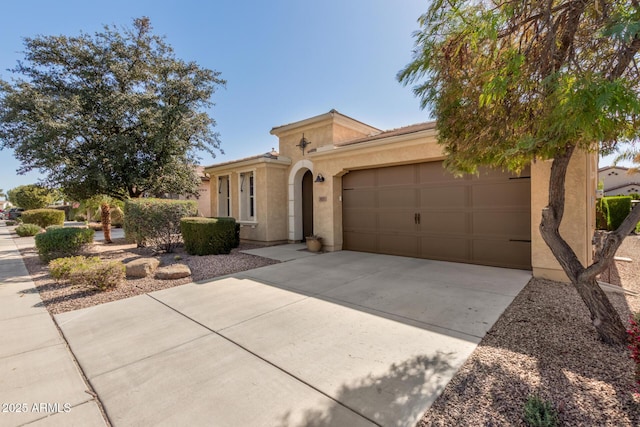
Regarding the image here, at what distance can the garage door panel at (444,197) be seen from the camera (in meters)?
7.35

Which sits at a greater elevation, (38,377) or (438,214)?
(438,214)

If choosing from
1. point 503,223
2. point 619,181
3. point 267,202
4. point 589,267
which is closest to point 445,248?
point 503,223

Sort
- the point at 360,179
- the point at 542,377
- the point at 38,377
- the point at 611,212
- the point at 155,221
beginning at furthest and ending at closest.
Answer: the point at 611,212, the point at 360,179, the point at 155,221, the point at 38,377, the point at 542,377

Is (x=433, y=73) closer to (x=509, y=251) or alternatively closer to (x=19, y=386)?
(x=509, y=251)

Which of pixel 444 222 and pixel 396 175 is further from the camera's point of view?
pixel 396 175

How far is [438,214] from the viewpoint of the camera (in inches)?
305

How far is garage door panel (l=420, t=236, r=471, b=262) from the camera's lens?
7355 millimetres

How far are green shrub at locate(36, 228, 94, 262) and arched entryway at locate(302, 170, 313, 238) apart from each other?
7.39 metres

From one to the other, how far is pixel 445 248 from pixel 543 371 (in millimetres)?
5187

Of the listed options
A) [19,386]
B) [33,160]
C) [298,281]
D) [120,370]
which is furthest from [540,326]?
[33,160]

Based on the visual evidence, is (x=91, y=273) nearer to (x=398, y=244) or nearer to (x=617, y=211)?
(x=398, y=244)

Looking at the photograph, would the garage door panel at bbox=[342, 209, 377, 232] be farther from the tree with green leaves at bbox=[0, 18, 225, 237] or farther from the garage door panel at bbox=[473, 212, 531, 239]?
the tree with green leaves at bbox=[0, 18, 225, 237]

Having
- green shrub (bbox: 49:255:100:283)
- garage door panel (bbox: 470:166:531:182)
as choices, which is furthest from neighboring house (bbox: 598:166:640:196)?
green shrub (bbox: 49:255:100:283)

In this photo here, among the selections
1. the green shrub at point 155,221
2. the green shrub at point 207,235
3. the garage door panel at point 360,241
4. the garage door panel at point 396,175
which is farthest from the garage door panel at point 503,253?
the green shrub at point 155,221
